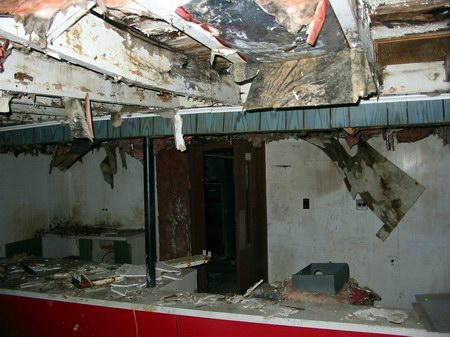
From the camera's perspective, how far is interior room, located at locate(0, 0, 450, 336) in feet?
4.27

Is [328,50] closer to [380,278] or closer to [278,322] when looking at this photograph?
[278,322]

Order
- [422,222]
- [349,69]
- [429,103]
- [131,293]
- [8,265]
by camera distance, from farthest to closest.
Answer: [422,222]
[8,265]
[131,293]
[429,103]
[349,69]

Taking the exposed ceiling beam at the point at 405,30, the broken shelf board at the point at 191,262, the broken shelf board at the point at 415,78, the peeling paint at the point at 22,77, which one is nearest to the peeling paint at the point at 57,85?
the peeling paint at the point at 22,77

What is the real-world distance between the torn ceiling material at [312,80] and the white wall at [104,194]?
508 cm

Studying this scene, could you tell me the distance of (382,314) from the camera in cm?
256

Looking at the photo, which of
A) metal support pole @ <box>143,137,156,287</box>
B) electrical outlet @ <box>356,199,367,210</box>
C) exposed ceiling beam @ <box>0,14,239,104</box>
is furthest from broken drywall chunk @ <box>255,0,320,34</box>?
electrical outlet @ <box>356,199,367,210</box>

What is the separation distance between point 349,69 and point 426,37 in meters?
0.41

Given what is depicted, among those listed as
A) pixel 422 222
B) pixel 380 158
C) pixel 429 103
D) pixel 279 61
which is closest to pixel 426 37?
pixel 279 61

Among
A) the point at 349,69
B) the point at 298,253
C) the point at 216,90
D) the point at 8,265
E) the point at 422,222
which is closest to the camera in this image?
the point at 349,69

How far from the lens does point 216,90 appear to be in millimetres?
2219

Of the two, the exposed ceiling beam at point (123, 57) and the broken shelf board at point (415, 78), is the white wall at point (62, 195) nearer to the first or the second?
the exposed ceiling beam at point (123, 57)

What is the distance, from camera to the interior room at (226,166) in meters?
1.30

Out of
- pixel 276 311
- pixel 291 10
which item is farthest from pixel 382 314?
pixel 291 10

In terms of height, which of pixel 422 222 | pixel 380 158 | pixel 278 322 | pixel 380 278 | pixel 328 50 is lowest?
pixel 380 278
